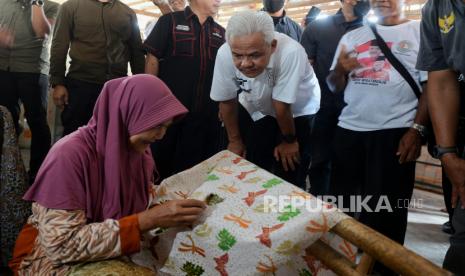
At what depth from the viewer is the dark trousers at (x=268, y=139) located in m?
2.20

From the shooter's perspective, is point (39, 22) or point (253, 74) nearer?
point (253, 74)

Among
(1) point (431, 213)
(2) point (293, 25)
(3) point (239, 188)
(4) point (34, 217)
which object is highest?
(2) point (293, 25)

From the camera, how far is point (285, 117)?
1.97 m

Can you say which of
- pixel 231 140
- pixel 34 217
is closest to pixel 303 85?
pixel 231 140

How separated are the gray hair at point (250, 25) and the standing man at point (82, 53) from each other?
4.43ft

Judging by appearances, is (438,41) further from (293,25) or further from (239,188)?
(293,25)

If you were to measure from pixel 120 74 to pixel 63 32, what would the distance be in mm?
459

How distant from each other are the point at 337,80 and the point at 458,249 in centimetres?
112

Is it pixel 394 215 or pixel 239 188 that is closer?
pixel 239 188

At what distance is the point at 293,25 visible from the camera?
3.07 meters

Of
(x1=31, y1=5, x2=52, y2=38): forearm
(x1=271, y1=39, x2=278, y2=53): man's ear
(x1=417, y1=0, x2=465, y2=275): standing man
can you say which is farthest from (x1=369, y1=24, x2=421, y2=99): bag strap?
(x1=31, y1=5, x2=52, y2=38): forearm

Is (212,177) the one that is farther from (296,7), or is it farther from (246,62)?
(296,7)

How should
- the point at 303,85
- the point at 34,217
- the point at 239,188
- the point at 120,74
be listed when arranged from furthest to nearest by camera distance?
the point at 120,74 → the point at 303,85 → the point at 34,217 → the point at 239,188

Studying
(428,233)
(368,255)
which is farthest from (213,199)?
(428,233)
